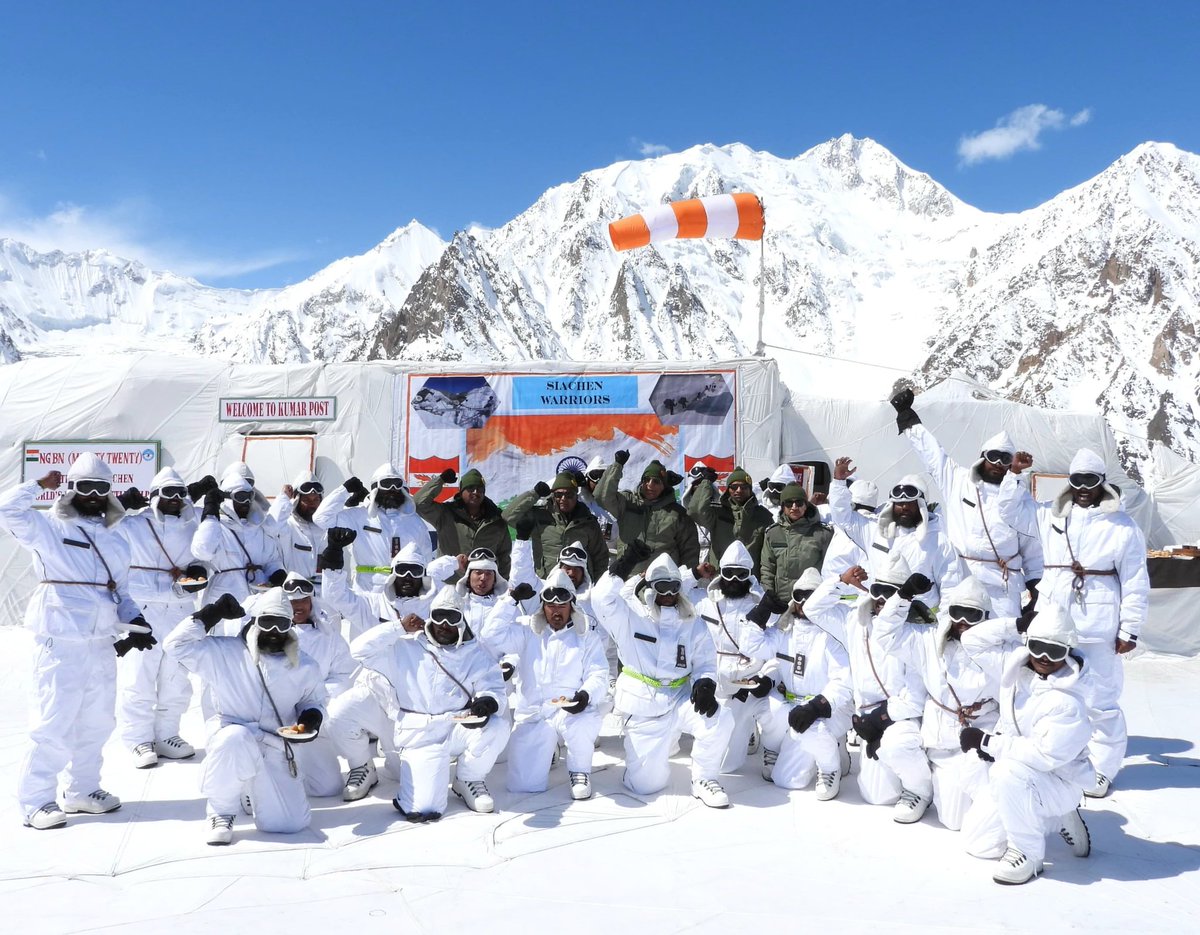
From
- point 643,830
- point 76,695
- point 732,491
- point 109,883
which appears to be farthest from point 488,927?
point 732,491

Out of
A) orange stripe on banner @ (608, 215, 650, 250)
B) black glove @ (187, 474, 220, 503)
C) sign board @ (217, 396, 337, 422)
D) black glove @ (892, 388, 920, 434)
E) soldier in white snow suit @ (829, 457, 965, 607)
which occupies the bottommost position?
soldier in white snow suit @ (829, 457, 965, 607)

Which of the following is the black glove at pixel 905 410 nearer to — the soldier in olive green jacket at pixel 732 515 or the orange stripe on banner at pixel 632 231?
the soldier in olive green jacket at pixel 732 515

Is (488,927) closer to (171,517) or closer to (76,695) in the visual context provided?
(76,695)

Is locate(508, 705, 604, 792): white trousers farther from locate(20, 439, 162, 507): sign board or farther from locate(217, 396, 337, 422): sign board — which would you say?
locate(20, 439, 162, 507): sign board

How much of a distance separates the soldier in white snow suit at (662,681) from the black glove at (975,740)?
4.33ft

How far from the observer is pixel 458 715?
195 inches

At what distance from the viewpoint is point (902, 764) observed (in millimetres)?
4711

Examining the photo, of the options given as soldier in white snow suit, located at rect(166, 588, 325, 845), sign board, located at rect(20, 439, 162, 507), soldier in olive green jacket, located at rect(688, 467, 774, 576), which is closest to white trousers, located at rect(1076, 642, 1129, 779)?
soldier in olive green jacket, located at rect(688, 467, 774, 576)

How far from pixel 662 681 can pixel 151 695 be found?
3.28 metres

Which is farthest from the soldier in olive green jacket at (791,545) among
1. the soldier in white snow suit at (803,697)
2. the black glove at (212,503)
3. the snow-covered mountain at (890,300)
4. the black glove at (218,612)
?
the snow-covered mountain at (890,300)

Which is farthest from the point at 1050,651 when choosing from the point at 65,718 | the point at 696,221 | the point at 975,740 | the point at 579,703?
the point at 696,221

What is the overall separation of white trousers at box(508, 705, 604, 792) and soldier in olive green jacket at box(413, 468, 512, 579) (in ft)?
7.20

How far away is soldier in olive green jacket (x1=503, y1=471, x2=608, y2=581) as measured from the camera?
23.2 feet

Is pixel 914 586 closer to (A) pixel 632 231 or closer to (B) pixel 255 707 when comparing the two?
(B) pixel 255 707
